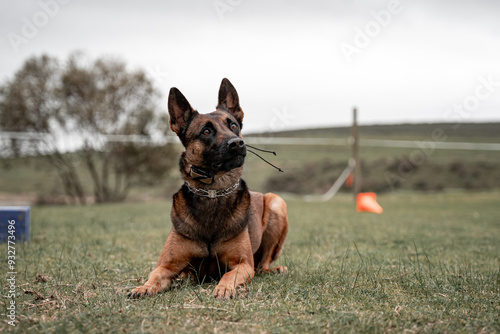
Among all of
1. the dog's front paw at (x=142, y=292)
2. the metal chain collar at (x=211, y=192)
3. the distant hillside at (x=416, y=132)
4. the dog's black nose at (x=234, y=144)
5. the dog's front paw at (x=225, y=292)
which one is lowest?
the dog's front paw at (x=142, y=292)

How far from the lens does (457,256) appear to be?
5453 mm

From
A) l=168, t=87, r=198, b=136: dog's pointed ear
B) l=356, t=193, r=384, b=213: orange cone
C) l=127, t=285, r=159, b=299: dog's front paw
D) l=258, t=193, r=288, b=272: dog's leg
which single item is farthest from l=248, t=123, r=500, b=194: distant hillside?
l=127, t=285, r=159, b=299: dog's front paw

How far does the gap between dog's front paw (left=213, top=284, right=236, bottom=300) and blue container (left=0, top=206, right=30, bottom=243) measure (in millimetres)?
4175

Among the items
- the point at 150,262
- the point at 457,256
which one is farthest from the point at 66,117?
the point at 457,256

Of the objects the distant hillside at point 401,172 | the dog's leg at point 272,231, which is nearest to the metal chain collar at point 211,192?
the dog's leg at point 272,231

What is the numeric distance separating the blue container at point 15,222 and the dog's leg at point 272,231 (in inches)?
147

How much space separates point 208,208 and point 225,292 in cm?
80

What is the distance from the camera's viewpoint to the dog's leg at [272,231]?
447 cm

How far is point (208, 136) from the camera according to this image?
3678 mm

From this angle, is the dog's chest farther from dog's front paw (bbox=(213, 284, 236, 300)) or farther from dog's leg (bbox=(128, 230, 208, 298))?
dog's front paw (bbox=(213, 284, 236, 300))

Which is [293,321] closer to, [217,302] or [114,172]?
[217,302]

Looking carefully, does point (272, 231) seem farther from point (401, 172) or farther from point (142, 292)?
point (401, 172)

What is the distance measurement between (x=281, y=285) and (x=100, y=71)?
17.7 meters

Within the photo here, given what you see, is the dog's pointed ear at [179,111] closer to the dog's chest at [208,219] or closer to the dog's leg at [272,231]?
the dog's chest at [208,219]
